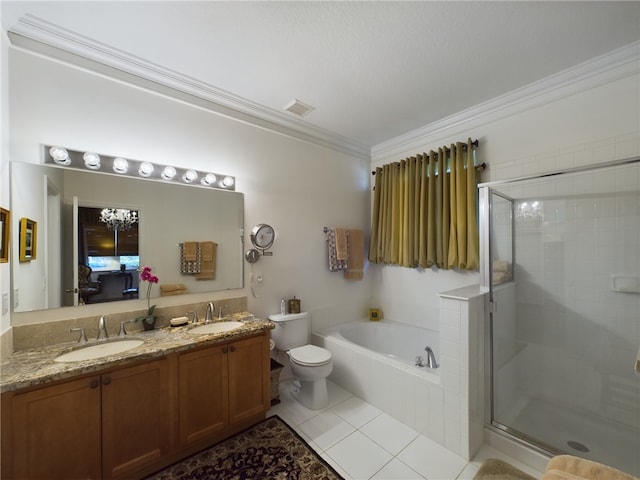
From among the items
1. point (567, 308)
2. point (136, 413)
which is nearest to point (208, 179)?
point (136, 413)

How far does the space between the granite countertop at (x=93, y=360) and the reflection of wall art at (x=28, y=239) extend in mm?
556

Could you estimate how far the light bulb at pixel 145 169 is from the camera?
192 cm

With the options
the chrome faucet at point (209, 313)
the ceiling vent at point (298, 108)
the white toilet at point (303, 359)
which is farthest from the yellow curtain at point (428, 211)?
the chrome faucet at point (209, 313)

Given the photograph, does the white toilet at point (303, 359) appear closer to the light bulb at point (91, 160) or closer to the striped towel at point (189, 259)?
the striped towel at point (189, 259)

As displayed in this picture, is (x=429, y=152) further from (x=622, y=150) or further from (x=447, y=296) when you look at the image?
(x=447, y=296)

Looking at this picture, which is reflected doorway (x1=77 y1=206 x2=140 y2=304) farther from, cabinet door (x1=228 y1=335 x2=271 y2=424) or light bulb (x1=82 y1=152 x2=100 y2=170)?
cabinet door (x1=228 y1=335 x2=271 y2=424)

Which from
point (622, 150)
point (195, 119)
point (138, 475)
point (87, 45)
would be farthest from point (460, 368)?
point (87, 45)

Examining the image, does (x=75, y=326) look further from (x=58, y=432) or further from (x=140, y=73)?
(x=140, y=73)

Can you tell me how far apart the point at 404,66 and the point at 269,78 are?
1.04 meters

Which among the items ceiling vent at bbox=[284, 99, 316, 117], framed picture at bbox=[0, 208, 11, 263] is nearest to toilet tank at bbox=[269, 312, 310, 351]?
framed picture at bbox=[0, 208, 11, 263]

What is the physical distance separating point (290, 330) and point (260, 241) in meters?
0.92

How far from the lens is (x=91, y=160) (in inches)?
68.4

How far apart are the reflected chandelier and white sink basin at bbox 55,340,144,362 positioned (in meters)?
0.78

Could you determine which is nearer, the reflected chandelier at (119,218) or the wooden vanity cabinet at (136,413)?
the wooden vanity cabinet at (136,413)
